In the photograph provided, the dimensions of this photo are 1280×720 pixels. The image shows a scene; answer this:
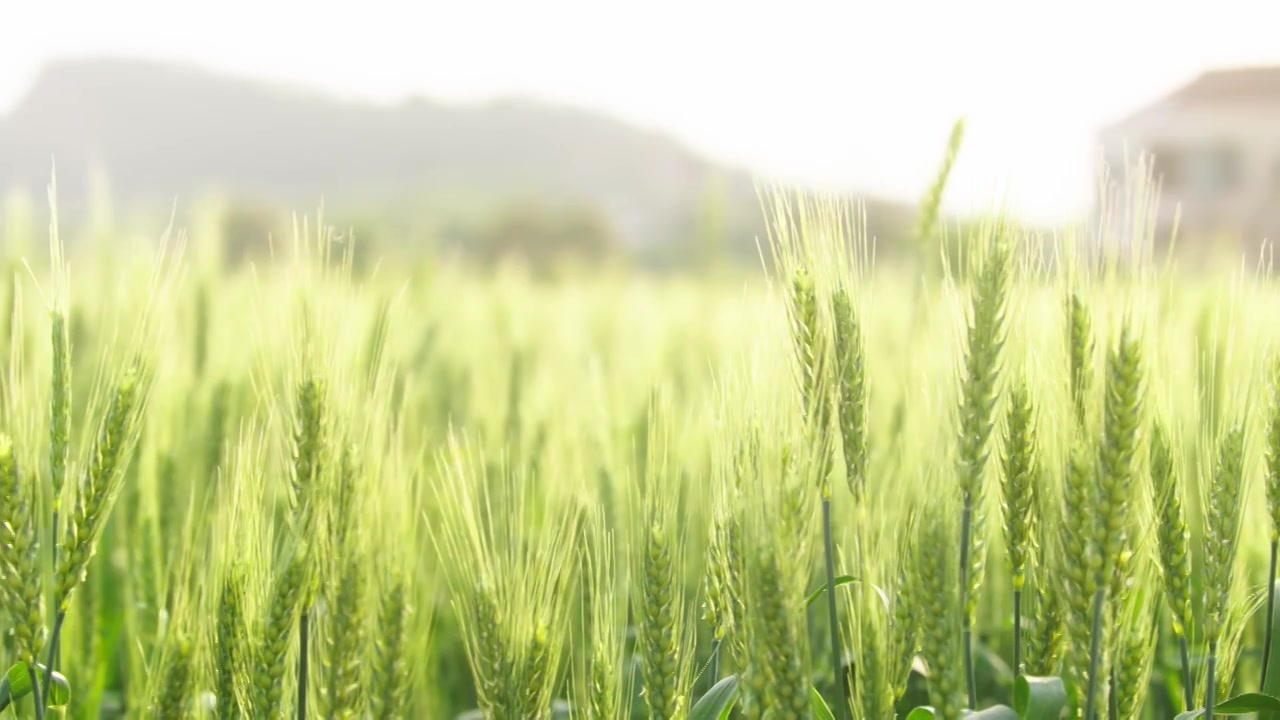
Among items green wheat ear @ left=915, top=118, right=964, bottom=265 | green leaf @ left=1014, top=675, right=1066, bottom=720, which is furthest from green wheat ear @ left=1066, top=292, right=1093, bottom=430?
green wheat ear @ left=915, top=118, right=964, bottom=265

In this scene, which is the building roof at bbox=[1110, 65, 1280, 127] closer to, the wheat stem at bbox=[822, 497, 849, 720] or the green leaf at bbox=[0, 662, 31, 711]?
the wheat stem at bbox=[822, 497, 849, 720]

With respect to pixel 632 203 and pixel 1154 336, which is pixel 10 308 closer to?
pixel 1154 336

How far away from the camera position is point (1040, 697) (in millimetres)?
959

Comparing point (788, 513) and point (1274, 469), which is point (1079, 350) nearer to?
point (1274, 469)

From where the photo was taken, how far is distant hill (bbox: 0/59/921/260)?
98250mm

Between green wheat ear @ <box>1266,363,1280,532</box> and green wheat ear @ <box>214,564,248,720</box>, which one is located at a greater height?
green wheat ear @ <box>1266,363,1280,532</box>

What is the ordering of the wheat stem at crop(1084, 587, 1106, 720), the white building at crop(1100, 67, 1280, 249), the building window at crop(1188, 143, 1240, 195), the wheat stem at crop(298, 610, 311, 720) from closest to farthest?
the wheat stem at crop(1084, 587, 1106, 720) < the wheat stem at crop(298, 610, 311, 720) < the white building at crop(1100, 67, 1280, 249) < the building window at crop(1188, 143, 1240, 195)

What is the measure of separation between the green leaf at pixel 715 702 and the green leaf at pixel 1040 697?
0.27 meters

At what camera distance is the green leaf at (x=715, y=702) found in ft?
3.46

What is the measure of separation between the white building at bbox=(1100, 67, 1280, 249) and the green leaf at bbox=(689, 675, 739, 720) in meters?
30.5

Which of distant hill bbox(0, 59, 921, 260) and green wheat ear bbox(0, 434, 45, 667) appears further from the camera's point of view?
distant hill bbox(0, 59, 921, 260)

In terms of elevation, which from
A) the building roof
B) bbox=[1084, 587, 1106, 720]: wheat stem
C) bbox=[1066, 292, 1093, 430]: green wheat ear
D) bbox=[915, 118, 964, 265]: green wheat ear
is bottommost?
bbox=[1084, 587, 1106, 720]: wheat stem

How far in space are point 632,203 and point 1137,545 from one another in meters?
103

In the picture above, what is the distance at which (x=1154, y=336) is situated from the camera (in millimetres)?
1018
